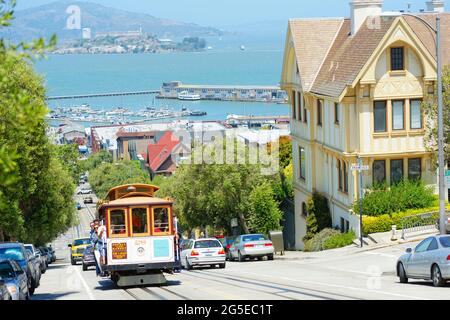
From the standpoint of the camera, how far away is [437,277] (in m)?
24.9

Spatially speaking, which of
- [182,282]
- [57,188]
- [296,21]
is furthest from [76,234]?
[182,282]

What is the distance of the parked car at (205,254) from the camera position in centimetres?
4019

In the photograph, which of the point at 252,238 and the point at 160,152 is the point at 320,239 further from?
the point at 160,152

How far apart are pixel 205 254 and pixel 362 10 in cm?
1774

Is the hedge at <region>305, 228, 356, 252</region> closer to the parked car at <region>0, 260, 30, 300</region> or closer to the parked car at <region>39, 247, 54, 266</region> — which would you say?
the parked car at <region>39, 247, 54, 266</region>

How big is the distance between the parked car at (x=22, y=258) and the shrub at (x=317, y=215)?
22.7 metres

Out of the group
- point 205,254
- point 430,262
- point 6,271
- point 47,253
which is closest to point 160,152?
point 47,253

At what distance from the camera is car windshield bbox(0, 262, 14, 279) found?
23350 mm

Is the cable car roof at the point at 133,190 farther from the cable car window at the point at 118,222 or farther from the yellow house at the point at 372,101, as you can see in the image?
the yellow house at the point at 372,101

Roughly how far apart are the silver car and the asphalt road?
340 millimetres

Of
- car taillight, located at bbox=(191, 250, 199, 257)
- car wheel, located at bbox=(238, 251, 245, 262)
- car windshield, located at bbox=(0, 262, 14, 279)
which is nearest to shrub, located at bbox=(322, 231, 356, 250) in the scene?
car wheel, located at bbox=(238, 251, 245, 262)

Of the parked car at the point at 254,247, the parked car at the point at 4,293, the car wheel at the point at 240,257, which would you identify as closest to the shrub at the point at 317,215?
the parked car at the point at 254,247

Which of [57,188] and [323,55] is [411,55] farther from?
[57,188]

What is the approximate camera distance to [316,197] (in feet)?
171
